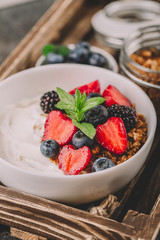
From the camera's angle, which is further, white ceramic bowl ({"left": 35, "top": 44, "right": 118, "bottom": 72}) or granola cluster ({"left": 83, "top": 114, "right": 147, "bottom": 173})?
white ceramic bowl ({"left": 35, "top": 44, "right": 118, "bottom": 72})

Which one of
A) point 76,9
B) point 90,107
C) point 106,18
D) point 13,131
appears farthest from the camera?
point 76,9

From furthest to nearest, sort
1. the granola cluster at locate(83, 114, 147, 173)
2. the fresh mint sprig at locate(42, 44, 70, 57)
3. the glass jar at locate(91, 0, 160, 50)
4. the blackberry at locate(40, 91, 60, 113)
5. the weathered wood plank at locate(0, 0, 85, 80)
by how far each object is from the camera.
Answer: the glass jar at locate(91, 0, 160, 50) → the fresh mint sprig at locate(42, 44, 70, 57) → the weathered wood plank at locate(0, 0, 85, 80) → the blackberry at locate(40, 91, 60, 113) → the granola cluster at locate(83, 114, 147, 173)

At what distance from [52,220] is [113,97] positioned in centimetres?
51

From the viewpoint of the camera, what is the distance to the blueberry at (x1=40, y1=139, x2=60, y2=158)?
3.58 feet

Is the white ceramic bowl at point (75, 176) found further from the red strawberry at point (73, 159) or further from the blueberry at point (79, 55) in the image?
the blueberry at point (79, 55)

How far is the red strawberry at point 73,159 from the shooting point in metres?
1.05

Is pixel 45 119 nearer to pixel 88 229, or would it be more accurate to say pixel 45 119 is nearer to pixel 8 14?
pixel 88 229

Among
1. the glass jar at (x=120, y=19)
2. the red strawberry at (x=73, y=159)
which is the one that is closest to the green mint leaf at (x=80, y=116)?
the red strawberry at (x=73, y=159)

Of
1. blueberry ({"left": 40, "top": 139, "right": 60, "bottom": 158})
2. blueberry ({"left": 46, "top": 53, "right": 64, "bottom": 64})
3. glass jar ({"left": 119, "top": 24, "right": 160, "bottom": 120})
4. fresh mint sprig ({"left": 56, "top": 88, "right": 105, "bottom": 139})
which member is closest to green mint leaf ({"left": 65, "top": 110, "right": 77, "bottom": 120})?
fresh mint sprig ({"left": 56, "top": 88, "right": 105, "bottom": 139})

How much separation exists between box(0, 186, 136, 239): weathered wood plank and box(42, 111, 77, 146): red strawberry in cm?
23

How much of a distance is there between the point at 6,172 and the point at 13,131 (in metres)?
0.21

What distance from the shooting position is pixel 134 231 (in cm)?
88

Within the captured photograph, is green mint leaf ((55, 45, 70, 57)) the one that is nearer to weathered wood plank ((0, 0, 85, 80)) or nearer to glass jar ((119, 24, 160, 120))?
weathered wood plank ((0, 0, 85, 80))

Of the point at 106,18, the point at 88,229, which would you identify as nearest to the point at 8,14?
the point at 106,18
